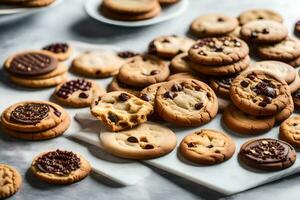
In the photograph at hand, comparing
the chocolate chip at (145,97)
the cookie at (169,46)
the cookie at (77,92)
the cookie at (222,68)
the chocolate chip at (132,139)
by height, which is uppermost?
the cookie at (222,68)

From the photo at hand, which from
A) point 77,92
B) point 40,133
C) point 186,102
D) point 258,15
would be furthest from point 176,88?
point 258,15

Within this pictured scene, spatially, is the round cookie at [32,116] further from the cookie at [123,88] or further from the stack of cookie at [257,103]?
the stack of cookie at [257,103]

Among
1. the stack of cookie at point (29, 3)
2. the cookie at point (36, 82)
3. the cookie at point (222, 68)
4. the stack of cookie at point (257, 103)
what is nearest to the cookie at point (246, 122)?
the stack of cookie at point (257, 103)

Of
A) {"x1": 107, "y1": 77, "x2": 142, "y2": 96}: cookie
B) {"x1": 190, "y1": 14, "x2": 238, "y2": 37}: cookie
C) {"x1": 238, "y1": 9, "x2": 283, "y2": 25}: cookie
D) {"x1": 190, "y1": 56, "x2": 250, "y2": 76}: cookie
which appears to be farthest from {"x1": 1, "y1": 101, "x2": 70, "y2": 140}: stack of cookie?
{"x1": 238, "y1": 9, "x2": 283, "y2": 25}: cookie

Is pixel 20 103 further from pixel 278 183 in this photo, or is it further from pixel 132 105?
pixel 278 183

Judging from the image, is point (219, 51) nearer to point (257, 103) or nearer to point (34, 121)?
point (257, 103)

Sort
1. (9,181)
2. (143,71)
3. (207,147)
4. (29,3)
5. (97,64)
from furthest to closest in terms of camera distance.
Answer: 1. (29,3)
2. (97,64)
3. (143,71)
4. (207,147)
5. (9,181)

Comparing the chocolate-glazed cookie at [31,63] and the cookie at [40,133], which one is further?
the chocolate-glazed cookie at [31,63]
